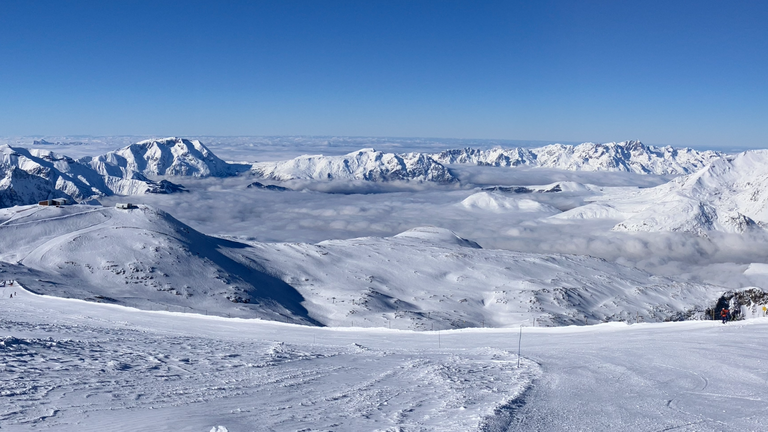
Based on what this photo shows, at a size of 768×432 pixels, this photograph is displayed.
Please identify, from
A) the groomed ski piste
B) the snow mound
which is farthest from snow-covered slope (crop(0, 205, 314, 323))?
the snow mound

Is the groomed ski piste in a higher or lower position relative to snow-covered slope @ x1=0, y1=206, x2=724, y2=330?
higher

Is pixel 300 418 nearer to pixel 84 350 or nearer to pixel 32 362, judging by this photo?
pixel 32 362

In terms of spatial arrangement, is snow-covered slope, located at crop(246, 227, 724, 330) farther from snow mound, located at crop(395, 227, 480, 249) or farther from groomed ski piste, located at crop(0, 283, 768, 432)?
groomed ski piste, located at crop(0, 283, 768, 432)

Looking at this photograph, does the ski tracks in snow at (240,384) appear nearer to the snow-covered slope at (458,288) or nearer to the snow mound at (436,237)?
the snow-covered slope at (458,288)

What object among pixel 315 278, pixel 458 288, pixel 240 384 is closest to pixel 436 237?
pixel 458 288

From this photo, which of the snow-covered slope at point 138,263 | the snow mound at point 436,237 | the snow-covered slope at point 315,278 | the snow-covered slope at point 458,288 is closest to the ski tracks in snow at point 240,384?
the snow-covered slope at point 138,263

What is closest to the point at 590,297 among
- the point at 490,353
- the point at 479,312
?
the point at 479,312
